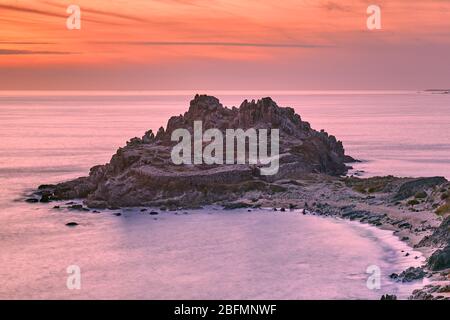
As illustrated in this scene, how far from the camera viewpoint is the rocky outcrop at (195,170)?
9969 centimetres

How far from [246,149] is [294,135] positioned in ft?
32.3

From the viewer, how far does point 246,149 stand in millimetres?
119812

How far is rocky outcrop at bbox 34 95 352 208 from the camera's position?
3925 inches

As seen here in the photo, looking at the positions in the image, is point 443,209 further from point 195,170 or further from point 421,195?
point 195,170

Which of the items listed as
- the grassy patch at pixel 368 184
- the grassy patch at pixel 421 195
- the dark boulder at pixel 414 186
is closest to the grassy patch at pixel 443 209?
the grassy patch at pixel 421 195

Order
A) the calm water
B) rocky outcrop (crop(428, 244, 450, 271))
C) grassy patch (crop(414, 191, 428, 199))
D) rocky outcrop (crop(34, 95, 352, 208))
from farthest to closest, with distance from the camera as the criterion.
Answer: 1. rocky outcrop (crop(34, 95, 352, 208))
2. grassy patch (crop(414, 191, 428, 199))
3. the calm water
4. rocky outcrop (crop(428, 244, 450, 271))

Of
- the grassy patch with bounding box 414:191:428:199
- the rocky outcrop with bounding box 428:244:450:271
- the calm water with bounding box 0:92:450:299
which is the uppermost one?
the grassy patch with bounding box 414:191:428:199

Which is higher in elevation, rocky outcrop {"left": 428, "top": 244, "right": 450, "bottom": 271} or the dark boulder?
the dark boulder

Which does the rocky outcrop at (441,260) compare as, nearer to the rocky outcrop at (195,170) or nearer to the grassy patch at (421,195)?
the grassy patch at (421,195)

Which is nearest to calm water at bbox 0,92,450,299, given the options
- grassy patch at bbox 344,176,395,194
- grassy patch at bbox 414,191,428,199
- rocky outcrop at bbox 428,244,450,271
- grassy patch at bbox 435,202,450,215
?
rocky outcrop at bbox 428,244,450,271

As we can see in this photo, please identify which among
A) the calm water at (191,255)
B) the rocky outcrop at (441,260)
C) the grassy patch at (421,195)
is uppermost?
the grassy patch at (421,195)

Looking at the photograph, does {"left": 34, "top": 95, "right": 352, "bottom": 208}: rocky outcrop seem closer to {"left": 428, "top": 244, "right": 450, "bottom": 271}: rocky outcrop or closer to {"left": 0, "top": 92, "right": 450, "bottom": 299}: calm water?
{"left": 0, "top": 92, "right": 450, "bottom": 299}: calm water

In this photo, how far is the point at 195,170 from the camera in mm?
104562
